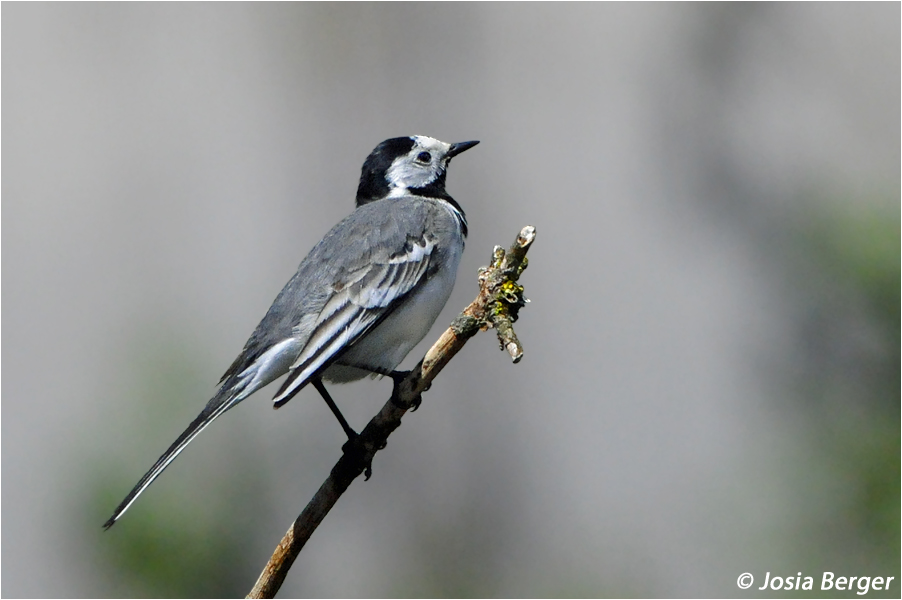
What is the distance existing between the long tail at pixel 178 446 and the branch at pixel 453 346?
58cm

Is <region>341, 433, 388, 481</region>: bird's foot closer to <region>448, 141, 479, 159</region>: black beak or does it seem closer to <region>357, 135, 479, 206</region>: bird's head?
<region>357, 135, 479, 206</region>: bird's head

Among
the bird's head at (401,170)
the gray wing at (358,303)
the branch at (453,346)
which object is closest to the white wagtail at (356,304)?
the gray wing at (358,303)

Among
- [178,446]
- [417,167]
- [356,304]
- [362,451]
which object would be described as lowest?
[362,451]

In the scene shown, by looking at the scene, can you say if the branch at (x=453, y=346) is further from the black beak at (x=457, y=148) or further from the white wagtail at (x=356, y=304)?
the black beak at (x=457, y=148)

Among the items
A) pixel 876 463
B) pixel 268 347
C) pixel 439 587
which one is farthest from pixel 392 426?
pixel 439 587

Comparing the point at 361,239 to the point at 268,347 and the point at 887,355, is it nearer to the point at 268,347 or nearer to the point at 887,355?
the point at 268,347

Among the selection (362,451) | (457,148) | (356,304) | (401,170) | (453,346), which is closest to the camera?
(453,346)

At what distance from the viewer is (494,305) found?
3.52 metres

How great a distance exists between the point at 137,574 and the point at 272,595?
3.09 m

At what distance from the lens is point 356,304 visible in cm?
442

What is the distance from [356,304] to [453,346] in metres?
0.99

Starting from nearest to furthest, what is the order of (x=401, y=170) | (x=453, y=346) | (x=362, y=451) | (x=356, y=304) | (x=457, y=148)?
(x=453, y=346) → (x=362, y=451) → (x=356, y=304) → (x=401, y=170) → (x=457, y=148)

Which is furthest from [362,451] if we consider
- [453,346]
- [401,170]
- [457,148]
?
[457,148]

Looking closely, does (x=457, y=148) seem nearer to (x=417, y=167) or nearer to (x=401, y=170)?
(x=417, y=167)
